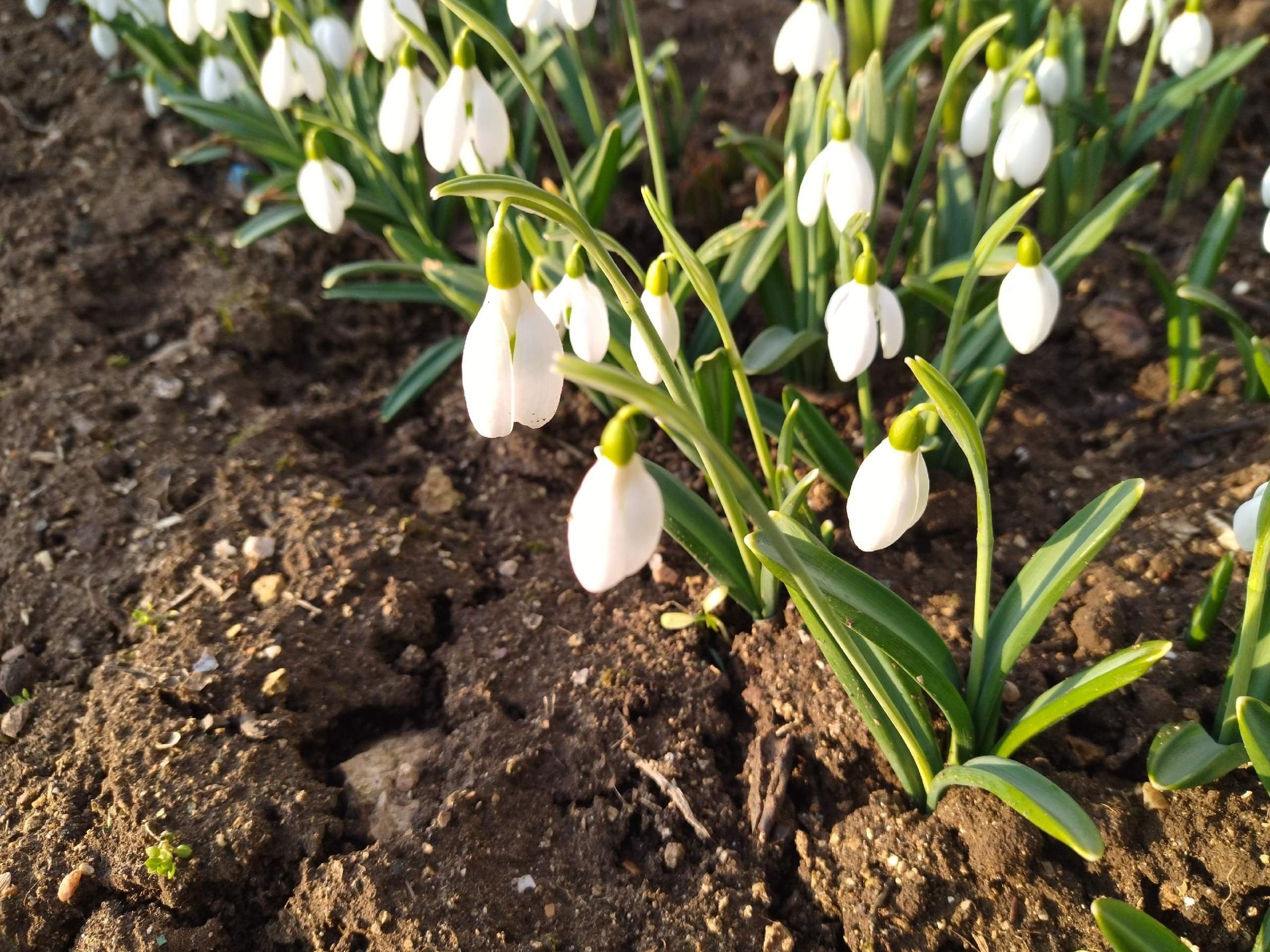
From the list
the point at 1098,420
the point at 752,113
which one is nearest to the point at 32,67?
the point at 752,113

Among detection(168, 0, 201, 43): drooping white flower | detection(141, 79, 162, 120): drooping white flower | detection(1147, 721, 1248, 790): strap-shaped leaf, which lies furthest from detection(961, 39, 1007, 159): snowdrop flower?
detection(141, 79, 162, 120): drooping white flower

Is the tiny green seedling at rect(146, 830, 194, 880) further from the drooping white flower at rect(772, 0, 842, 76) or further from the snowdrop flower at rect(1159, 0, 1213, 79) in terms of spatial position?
the snowdrop flower at rect(1159, 0, 1213, 79)

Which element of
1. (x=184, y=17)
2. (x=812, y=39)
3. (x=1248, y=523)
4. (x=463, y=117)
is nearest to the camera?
(x=1248, y=523)

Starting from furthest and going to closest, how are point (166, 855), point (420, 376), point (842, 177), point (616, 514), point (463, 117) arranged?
point (420, 376) → point (463, 117) → point (842, 177) → point (166, 855) → point (616, 514)

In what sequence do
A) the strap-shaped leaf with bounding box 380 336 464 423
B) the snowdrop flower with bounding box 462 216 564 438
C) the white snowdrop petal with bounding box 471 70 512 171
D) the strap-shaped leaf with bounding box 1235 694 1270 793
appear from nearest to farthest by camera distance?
1. the snowdrop flower with bounding box 462 216 564 438
2. the strap-shaped leaf with bounding box 1235 694 1270 793
3. the white snowdrop petal with bounding box 471 70 512 171
4. the strap-shaped leaf with bounding box 380 336 464 423

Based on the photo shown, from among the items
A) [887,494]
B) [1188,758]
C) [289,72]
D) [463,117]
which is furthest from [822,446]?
[289,72]

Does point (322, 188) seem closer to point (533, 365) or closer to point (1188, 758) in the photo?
point (533, 365)

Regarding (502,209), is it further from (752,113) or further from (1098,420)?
(752,113)

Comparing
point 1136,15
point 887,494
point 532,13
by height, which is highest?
point 532,13
